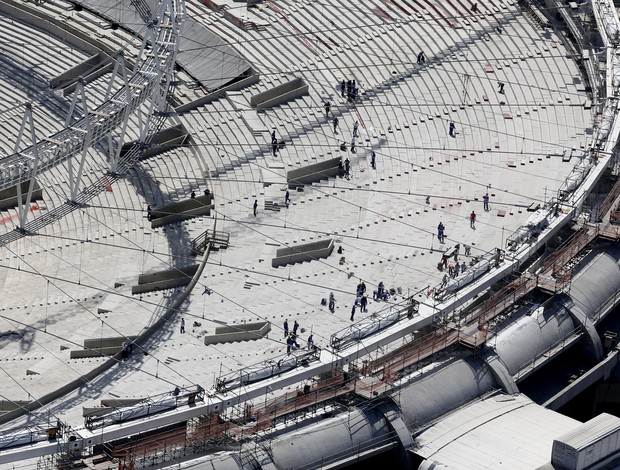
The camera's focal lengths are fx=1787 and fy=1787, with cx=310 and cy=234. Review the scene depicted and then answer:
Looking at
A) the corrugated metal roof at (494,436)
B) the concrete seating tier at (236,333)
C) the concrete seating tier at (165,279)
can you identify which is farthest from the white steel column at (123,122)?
the corrugated metal roof at (494,436)

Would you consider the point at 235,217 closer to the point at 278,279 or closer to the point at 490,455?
the point at 278,279

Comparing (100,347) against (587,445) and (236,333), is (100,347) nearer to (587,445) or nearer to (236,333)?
(236,333)

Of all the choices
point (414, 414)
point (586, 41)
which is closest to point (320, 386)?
point (414, 414)

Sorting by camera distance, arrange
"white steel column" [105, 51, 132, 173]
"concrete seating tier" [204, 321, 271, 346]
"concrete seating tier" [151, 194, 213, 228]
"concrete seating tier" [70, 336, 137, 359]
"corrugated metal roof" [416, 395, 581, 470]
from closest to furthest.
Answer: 1. "corrugated metal roof" [416, 395, 581, 470]
2. "concrete seating tier" [70, 336, 137, 359]
3. "concrete seating tier" [204, 321, 271, 346]
4. "white steel column" [105, 51, 132, 173]
5. "concrete seating tier" [151, 194, 213, 228]

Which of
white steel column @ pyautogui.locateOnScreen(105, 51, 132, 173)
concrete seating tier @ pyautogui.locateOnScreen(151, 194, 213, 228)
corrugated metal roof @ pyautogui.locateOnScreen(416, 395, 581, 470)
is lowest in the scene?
corrugated metal roof @ pyautogui.locateOnScreen(416, 395, 581, 470)

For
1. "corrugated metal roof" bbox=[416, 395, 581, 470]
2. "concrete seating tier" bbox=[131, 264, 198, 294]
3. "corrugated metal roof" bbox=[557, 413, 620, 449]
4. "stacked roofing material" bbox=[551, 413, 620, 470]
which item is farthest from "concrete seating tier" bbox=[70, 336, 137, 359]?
"stacked roofing material" bbox=[551, 413, 620, 470]

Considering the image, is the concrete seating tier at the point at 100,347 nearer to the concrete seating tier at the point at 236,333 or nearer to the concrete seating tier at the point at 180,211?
the concrete seating tier at the point at 236,333

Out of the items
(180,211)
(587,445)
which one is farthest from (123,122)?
(587,445)

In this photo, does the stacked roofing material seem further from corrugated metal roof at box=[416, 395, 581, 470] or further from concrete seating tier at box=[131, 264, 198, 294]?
concrete seating tier at box=[131, 264, 198, 294]
